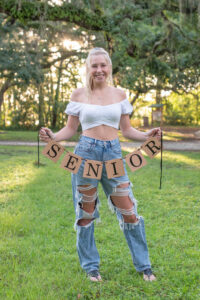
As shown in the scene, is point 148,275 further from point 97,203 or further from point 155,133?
point 155,133

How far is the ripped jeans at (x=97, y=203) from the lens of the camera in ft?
8.56

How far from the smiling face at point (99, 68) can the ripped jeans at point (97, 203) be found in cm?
44

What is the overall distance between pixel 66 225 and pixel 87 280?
1.56 m

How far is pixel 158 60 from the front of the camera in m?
11.5

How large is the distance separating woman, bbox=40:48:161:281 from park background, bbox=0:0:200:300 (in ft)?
0.79

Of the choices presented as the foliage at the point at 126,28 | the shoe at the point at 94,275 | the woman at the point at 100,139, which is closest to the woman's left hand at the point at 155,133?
the woman at the point at 100,139

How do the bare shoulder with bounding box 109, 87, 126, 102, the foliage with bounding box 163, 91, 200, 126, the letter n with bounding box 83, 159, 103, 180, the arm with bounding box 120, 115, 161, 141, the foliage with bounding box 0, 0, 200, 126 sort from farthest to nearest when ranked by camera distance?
1. the foliage with bounding box 163, 91, 200, 126
2. the foliage with bounding box 0, 0, 200, 126
3. the arm with bounding box 120, 115, 161, 141
4. the bare shoulder with bounding box 109, 87, 126, 102
5. the letter n with bounding box 83, 159, 103, 180

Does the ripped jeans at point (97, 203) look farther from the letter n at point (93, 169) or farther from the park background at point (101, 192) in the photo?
the park background at point (101, 192)

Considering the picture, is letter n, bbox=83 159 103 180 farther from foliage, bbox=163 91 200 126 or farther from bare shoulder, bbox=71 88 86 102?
foliage, bbox=163 91 200 126

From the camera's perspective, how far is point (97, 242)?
3.78m

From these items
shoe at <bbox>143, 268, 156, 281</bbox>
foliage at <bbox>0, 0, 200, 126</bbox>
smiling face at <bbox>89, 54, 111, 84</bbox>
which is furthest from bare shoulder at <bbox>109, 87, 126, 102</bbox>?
foliage at <bbox>0, 0, 200, 126</bbox>

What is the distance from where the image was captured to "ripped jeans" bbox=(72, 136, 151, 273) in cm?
261

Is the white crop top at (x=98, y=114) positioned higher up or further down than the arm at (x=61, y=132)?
higher up

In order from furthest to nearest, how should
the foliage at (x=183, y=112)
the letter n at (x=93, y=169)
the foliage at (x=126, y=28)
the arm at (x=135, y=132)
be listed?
the foliage at (x=183, y=112)
the foliage at (x=126, y=28)
the arm at (x=135, y=132)
the letter n at (x=93, y=169)
